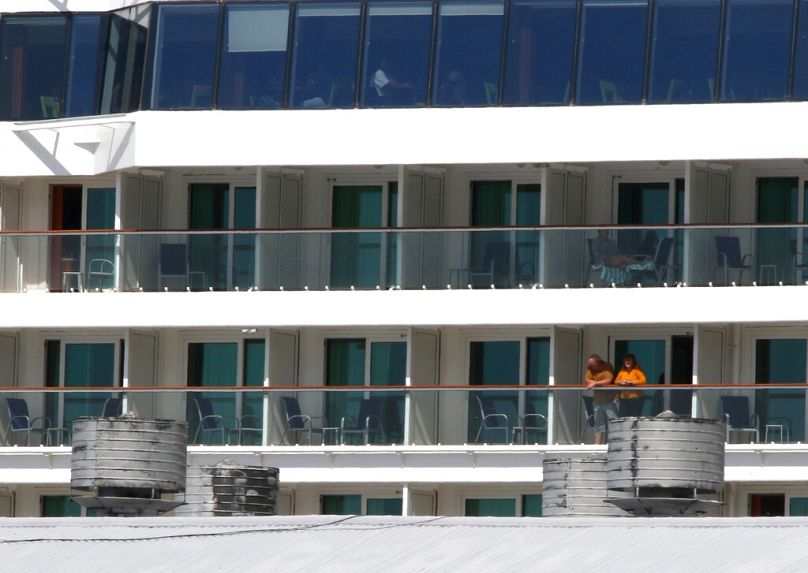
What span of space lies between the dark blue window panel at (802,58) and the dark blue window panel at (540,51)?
348 centimetres

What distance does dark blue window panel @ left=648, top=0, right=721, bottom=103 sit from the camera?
46.8 metres

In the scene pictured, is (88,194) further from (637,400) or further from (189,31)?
(637,400)

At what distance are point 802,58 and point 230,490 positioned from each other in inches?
466

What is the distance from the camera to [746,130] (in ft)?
154

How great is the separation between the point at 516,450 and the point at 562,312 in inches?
91.6

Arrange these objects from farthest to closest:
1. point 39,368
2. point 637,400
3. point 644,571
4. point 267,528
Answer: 1. point 39,368
2. point 637,400
3. point 267,528
4. point 644,571

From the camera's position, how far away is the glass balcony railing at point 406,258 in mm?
47188

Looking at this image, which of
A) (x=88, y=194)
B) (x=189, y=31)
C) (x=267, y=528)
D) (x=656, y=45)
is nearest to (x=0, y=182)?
(x=88, y=194)

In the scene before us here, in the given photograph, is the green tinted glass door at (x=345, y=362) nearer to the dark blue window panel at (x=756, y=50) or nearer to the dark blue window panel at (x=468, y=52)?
the dark blue window panel at (x=468, y=52)

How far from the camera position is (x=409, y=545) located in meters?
33.4

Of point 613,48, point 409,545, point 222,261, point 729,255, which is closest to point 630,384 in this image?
point 729,255

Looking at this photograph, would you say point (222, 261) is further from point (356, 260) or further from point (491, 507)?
point (491, 507)

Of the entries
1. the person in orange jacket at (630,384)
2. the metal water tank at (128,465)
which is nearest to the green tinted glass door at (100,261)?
the person in orange jacket at (630,384)

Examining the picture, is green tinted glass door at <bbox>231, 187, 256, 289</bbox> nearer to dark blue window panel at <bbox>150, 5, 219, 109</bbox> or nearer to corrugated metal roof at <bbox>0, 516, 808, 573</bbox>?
dark blue window panel at <bbox>150, 5, 219, 109</bbox>
